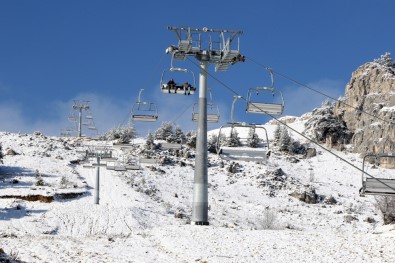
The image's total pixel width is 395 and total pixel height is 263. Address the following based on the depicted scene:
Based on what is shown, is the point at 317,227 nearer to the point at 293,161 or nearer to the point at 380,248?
the point at 380,248

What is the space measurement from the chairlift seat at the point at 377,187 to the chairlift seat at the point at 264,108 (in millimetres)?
3650

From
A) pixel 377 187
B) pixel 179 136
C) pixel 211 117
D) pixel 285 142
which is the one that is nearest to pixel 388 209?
pixel 211 117

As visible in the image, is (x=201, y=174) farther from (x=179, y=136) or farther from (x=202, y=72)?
(x=179, y=136)

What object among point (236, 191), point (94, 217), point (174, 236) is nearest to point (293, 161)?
point (236, 191)

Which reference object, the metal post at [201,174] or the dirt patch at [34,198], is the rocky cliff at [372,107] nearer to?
the dirt patch at [34,198]

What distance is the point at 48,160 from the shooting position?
61031mm

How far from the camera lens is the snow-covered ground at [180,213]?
14984 mm

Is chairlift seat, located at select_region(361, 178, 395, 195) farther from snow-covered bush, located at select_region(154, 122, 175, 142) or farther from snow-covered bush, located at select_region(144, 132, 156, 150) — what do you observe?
snow-covered bush, located at select_region(154, 122, 175, 142)

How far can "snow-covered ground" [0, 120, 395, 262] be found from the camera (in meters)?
15.0

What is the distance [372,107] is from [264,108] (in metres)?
75.1

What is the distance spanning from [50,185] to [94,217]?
1526 cm

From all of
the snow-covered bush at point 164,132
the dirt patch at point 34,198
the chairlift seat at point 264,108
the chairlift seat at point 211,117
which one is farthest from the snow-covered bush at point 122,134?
the chairlift seat at point 264,108

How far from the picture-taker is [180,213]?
125ft

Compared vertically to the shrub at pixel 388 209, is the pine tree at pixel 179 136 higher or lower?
higher
